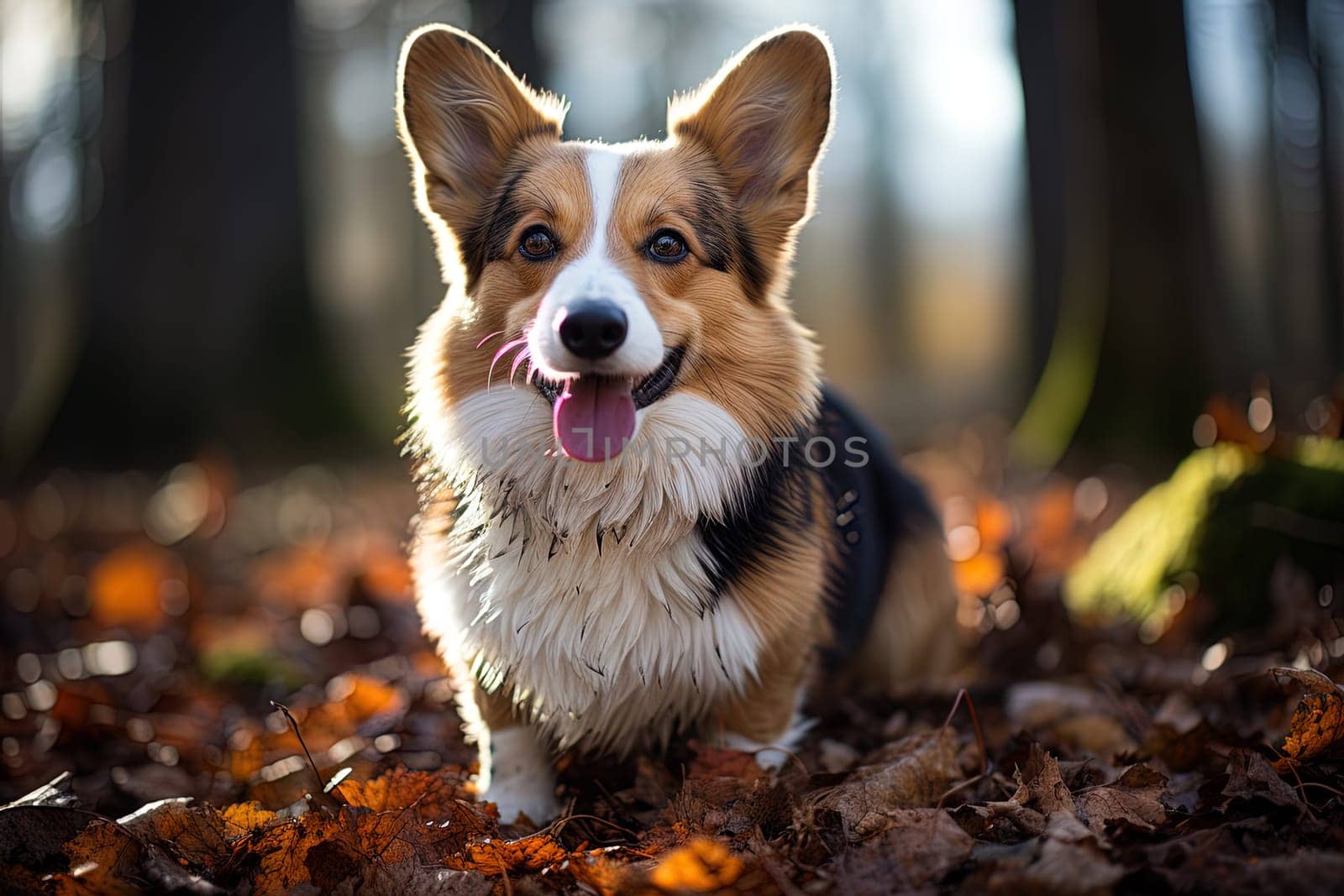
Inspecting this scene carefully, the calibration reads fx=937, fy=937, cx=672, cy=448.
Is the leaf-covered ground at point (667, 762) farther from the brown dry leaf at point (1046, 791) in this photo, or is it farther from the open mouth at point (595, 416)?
the open mouth at point (595, 416)

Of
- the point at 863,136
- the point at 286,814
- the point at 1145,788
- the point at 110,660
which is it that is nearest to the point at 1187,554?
the point at 1145,788

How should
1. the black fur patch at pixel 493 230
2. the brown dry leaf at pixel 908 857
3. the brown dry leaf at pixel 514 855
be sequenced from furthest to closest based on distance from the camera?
1. the black fur patch at pixel 493 230
2. the brown dry leaf at pixel 514 855
3. the brown dry leaf at pixel 908 857

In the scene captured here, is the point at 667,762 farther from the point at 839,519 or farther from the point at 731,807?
the point at 839,519

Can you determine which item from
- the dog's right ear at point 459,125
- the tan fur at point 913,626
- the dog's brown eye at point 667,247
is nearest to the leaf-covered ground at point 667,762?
the tan fur at point 913,626

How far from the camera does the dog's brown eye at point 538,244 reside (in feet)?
8.08

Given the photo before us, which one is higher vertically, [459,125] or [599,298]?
[459,125]

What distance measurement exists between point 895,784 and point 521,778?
3.16ft

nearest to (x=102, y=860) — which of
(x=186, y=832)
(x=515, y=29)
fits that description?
(x=186, y=832)

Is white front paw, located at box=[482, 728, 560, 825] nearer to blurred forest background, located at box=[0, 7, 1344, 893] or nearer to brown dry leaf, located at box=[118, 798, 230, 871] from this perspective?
blurred forest background, located at box=[0, 7, 1344, 893]

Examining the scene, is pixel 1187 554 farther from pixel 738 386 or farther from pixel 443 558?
pixel 443 558

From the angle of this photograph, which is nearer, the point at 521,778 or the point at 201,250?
the point at 521,778

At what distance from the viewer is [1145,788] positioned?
6.36 feet

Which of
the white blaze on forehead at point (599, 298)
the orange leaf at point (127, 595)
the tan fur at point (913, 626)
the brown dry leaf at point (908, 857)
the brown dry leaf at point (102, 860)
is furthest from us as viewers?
the orange leaf at point (127, 595)

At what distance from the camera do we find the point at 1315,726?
1.89 metres
